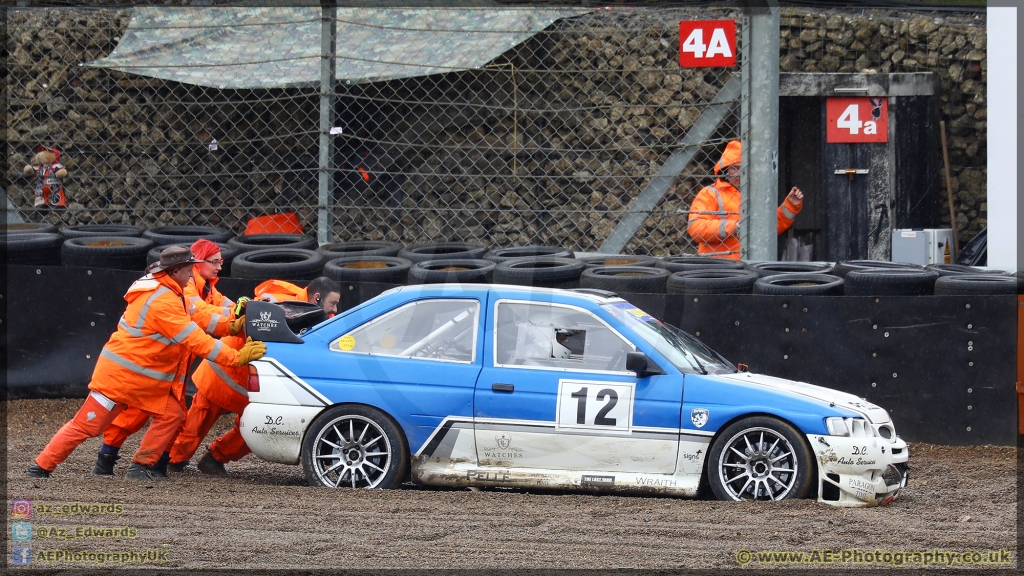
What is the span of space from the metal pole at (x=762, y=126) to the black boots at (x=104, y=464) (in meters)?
5.65

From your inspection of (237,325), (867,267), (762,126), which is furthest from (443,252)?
(867,267)

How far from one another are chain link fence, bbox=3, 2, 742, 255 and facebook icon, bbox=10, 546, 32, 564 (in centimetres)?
806

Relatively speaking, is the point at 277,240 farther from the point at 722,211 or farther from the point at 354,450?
the point at 354,450

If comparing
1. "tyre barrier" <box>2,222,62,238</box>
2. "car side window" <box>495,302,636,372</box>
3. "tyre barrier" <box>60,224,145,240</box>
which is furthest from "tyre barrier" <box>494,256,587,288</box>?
"tyre barrier" <box>2,222,62,238</box>

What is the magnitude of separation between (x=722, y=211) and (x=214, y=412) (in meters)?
4.98

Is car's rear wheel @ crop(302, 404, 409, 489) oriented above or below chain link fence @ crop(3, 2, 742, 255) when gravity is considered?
below

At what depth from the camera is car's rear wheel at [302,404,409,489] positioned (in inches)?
265

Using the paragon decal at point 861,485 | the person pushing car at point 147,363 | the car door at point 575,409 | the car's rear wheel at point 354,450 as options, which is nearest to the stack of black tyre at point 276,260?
the person pushing car at point 147,363

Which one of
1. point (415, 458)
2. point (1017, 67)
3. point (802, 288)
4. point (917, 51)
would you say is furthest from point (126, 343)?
point (917, 51)

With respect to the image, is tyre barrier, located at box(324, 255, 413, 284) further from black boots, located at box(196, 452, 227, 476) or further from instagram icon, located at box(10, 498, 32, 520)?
instagram icon, located at box(10, 498, 32, 520)

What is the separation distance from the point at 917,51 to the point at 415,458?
420 inches

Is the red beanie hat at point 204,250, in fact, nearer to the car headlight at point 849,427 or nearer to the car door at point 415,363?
the car door at point 415,363

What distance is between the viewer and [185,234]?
10.7 meters

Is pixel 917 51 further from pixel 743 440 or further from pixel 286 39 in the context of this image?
pixel 743 440
